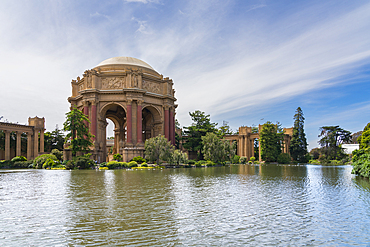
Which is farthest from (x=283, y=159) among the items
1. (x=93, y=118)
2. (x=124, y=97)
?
(x=93, y=118)

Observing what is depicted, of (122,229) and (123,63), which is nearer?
(122,229)

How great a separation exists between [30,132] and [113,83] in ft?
83.0

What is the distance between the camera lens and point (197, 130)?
61.1 meters

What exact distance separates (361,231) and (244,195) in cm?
569

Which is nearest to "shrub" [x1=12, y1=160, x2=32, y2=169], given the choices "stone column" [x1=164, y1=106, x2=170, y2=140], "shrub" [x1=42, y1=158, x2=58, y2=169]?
"shrub" [x1=42, y1=158, x2=58, y2=169]

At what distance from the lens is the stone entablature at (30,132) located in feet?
186

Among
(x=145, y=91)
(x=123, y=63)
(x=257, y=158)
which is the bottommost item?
(x=257, y=158)

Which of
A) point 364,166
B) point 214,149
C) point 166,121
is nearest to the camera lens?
point 364,166

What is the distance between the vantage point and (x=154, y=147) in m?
40.5

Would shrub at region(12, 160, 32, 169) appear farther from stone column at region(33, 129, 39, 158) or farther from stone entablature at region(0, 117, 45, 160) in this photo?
stone column at region(33, 129, 39, 158)

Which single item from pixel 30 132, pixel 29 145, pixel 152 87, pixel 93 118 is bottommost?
pixel 29 145

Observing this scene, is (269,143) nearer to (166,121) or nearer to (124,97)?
(166,121)

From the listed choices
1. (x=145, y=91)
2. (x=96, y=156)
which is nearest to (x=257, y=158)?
(x=145, y=91)

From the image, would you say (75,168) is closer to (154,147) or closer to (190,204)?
(154,147)
